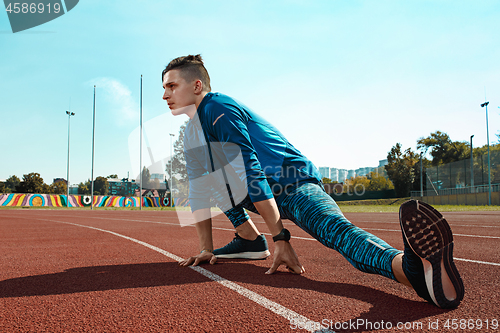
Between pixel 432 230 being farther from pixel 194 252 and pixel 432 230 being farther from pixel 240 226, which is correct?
pixel 194 252

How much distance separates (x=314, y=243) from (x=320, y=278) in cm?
234

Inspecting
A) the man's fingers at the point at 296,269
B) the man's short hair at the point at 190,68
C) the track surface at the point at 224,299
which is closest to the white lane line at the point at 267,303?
the track surface at the point at 224,299

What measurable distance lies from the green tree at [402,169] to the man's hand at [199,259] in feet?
204

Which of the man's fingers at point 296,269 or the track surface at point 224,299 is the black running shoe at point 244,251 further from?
the man's fingers at point 296,269

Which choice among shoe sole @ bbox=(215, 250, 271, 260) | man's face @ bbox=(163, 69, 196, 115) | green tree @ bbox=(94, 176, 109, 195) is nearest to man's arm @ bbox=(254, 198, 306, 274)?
Result: shoe sole @ bbox=(215, 250, 271, 260)

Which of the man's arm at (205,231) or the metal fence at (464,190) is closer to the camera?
the man's arm at (205,231)

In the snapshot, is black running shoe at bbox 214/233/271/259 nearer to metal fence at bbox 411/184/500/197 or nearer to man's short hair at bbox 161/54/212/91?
man's short hair at bbox 161/54/212/91

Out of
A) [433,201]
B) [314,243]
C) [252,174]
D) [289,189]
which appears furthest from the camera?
[433,201]

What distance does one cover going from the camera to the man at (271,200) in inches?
65.9

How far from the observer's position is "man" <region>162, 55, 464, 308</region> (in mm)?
1674

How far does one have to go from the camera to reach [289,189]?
2568 millimetres

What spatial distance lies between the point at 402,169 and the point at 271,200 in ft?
214

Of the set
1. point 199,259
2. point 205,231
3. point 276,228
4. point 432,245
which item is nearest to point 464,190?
point 205,231

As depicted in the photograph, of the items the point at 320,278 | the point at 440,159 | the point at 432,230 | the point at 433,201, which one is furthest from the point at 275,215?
the point at 440,159
